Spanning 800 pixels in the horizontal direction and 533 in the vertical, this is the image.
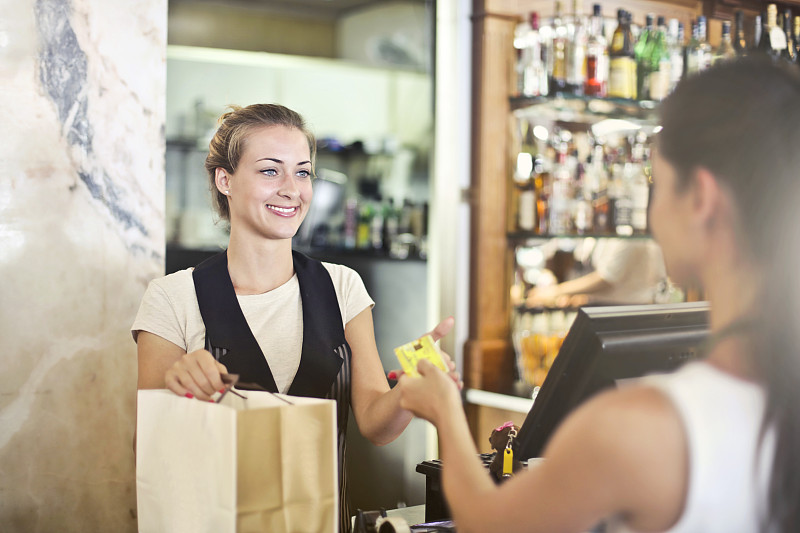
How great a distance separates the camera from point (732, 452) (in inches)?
31.8

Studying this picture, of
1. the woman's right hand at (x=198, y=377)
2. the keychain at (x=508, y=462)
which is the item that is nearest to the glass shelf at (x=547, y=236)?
the keychain at (x=508, y=462)

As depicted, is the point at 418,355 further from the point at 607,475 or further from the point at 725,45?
the point at 725,45

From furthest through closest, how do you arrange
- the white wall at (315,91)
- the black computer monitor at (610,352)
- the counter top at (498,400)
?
the white wall at (315,91) < the counter top at (498,400) < the black computer monitor at (610,352)

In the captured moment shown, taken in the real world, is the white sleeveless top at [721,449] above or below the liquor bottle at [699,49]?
below

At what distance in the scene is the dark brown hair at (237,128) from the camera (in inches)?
71.6

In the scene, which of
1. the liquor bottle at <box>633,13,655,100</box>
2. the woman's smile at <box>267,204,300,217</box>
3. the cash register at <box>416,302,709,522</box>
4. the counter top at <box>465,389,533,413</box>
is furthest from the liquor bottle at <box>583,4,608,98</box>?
the cash register at <box>416,302,709,522</box>

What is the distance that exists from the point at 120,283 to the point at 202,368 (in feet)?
2.52

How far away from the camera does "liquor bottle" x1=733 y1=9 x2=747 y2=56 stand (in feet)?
11.3

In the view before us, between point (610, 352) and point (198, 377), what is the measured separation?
673 millimetres

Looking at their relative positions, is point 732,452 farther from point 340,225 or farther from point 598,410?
point 340,225

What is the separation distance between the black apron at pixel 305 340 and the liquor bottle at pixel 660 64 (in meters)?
2.05

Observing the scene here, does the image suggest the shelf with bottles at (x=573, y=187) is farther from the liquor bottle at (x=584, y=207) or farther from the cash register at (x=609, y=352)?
the cash register at (x=609, y=352)

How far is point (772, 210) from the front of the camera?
0.85 metres

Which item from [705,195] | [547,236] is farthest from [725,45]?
[705,195]
